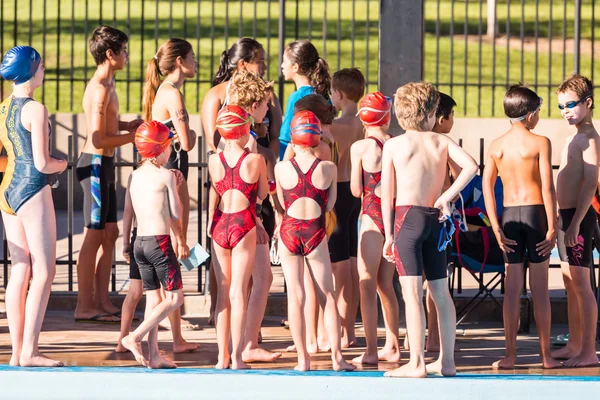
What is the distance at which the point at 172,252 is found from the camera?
21.3 ft

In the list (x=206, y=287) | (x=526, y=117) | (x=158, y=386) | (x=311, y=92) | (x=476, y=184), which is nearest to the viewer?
(x=158, y=386)

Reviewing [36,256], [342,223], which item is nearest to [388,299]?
[342,223]

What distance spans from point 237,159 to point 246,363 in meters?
1.31

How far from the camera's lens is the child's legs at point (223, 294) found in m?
6.59

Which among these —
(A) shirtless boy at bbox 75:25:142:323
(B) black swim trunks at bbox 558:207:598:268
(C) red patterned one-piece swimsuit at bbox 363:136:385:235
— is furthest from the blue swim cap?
(B) black swim trunks at bbox 558:207:598:268

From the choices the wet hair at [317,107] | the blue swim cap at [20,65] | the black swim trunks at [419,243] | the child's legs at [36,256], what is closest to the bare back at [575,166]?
the black swim trunks at [419,243]

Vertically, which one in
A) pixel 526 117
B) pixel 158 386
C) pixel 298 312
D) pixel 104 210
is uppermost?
pixel 526 117

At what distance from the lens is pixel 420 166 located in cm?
618

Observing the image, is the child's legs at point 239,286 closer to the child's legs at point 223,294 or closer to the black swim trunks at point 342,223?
the child's legs at point 223,294

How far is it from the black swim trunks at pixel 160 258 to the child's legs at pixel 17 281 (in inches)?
26.1

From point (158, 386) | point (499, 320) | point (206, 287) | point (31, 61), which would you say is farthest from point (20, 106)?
point (499, 320)

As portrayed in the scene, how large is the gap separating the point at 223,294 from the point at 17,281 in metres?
1.21

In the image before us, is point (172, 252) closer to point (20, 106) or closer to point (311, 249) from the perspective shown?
point (311, 249)

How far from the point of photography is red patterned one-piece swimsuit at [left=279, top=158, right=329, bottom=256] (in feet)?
21.0
